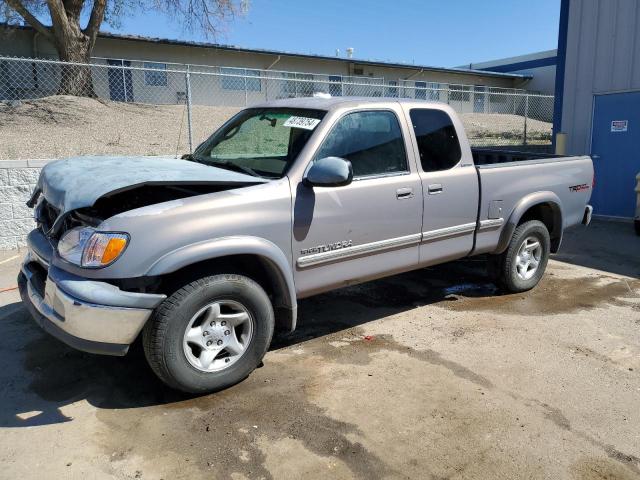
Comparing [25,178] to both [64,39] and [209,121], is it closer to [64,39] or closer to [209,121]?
[209,121]

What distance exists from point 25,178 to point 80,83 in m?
11.2

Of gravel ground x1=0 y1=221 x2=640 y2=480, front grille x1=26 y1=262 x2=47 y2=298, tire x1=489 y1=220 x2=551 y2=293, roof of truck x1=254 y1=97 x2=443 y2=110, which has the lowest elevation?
gravel ground x1=0 y1=221 x2=640 y2=480

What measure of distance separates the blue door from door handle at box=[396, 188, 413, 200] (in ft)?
24.2

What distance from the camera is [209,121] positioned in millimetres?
17547

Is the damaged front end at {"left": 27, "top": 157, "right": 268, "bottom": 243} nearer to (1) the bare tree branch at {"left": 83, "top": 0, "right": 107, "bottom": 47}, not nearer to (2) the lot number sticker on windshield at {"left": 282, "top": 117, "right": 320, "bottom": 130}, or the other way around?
(2) the lot number sticker on windshield at {"left": 282, "top": 117, "right": 320, "bottom": 130}

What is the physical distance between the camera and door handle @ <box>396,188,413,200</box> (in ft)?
14.6

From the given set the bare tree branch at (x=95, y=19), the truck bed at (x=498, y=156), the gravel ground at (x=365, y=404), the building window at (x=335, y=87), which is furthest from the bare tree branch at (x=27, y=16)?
the truck bed at (x=498, y=156)

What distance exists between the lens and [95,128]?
14203 mm

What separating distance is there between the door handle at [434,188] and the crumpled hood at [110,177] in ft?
5.11

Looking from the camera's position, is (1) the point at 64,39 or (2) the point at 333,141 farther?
(1) the point at 64,39

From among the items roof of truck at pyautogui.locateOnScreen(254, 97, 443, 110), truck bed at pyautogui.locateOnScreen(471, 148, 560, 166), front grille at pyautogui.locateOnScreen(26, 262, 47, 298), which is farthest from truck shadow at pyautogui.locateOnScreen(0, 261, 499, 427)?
roof of truck at pyautogui.locateOnScreen(254, 97, 443, 110)

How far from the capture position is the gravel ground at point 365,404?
9.78 feet

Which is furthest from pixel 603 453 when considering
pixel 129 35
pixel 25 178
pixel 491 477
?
pixel 129 35

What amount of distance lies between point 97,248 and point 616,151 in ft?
32.3
